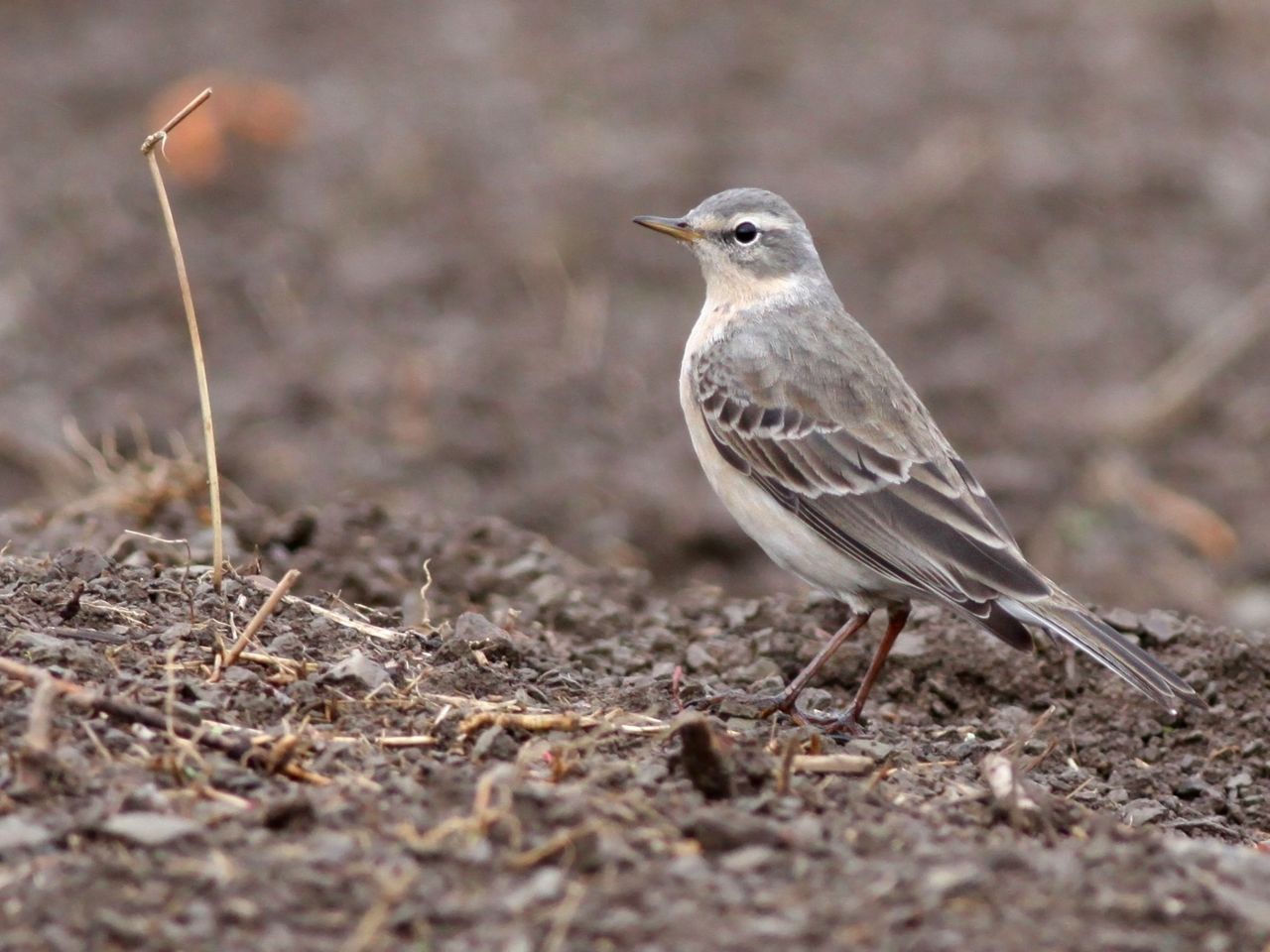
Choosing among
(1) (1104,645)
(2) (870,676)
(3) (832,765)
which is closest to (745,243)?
(2) (870,676)

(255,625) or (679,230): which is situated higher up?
(679,230)

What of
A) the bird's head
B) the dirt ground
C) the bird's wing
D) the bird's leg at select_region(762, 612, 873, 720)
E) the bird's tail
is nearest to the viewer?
the dirt ground

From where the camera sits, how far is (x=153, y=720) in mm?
5164

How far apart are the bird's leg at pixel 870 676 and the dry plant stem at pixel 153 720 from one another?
91.6 inches

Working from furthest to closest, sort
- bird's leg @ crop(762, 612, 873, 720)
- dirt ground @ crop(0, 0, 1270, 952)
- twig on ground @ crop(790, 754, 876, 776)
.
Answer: bird's leg @ crop(762, 612, 873, 720), twig on ground @ crop(790, 754, 876, 776), dirt ground @ crop(0, 0, 1270, 952)

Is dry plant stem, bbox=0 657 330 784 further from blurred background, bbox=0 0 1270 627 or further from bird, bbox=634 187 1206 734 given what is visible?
blurred background, bbox=0 0 1270 627

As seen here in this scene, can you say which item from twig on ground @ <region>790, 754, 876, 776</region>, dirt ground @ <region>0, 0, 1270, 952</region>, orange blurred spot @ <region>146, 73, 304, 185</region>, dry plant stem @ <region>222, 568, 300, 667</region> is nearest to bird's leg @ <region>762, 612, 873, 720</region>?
dirt ground @ <region>0, 0, 1270, 952</region>

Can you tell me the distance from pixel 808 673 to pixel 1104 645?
3.62 ft

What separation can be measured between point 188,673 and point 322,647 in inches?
24.7

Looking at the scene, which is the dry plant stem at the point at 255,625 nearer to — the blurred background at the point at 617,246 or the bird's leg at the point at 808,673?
the bird's leg at the point at 808,673

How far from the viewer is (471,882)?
177 inches

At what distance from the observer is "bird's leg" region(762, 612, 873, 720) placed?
677cm

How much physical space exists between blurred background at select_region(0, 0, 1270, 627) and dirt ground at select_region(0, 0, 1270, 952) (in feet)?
0.17

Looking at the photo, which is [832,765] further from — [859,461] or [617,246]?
[617,246]
